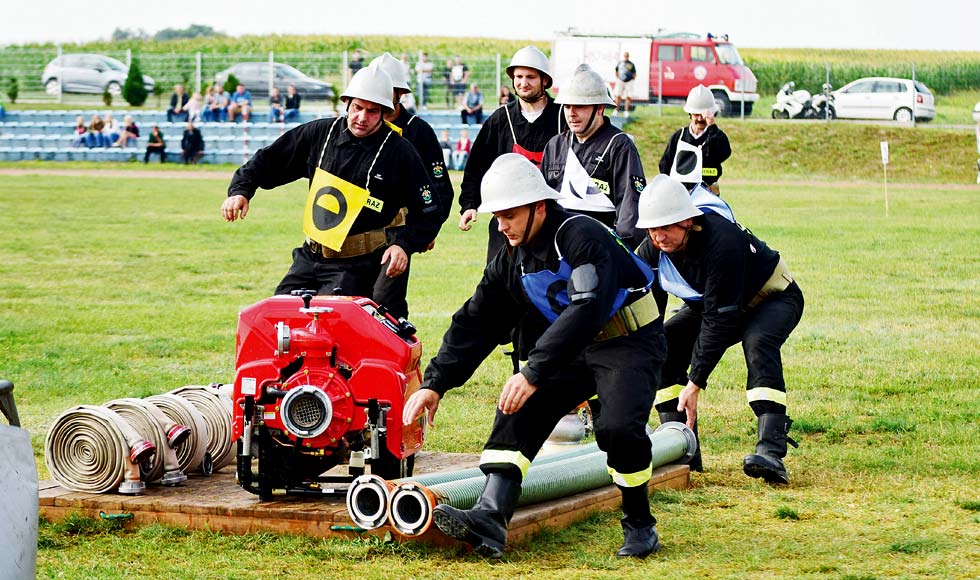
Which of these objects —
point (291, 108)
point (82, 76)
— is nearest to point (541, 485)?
point (291, 108)

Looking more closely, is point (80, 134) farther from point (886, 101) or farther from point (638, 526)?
point (638, 526)

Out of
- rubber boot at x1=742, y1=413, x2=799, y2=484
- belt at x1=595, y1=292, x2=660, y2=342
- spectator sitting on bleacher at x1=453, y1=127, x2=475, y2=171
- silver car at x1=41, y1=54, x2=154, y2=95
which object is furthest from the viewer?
silver car at x1=41, y1=54, x2=154, y2=95

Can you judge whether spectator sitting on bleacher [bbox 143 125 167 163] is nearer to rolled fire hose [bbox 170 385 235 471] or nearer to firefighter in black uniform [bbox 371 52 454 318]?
firefighter in black uniform [bbox 371 52 454 318]

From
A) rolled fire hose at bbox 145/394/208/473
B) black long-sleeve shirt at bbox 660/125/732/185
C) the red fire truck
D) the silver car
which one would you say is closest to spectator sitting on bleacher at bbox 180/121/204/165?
the red fire truck

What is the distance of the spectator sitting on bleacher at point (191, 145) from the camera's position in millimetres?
39438

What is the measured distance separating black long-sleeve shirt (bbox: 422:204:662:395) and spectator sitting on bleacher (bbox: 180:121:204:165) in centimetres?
3410

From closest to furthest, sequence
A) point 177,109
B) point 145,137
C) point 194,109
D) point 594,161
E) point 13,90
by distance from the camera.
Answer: point 594,161 → point 145,137 → point 194,109 → point 177,109 → point 13,90

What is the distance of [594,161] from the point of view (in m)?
8.46

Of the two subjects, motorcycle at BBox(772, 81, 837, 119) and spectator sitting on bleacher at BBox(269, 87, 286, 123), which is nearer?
spectator sitting on bleacher at BBox(269, 87, 286, 123)

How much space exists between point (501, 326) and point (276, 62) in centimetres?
4524

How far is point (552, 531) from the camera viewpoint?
6.72 meters

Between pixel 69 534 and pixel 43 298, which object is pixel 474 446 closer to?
pixel 69 534

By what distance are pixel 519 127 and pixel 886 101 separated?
37283 millimetres

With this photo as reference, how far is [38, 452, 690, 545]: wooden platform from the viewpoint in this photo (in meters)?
6.52
